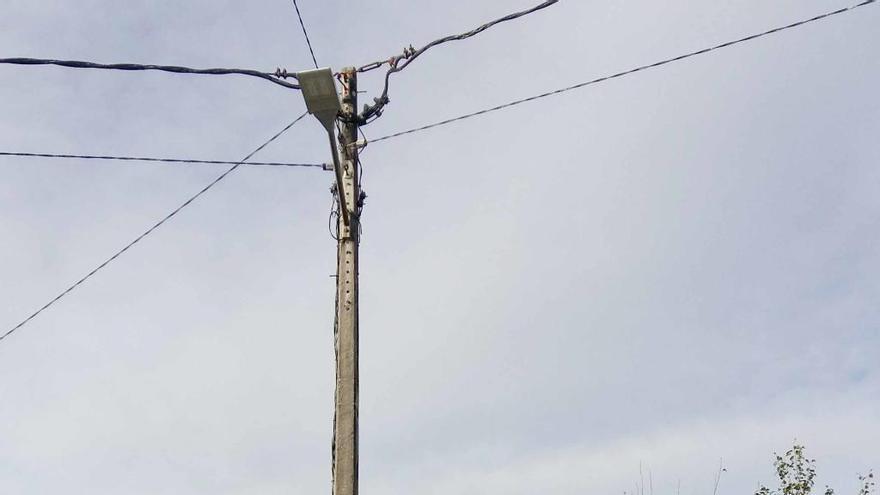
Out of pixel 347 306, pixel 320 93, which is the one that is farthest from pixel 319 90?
pixel 347 306

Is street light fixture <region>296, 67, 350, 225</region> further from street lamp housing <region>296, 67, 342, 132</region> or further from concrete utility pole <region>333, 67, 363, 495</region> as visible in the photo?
concrete utility pole <region>333, 67, 363, 495</region>

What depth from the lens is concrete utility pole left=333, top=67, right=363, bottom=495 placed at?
241 inches

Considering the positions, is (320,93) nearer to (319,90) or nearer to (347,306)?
(319,90)

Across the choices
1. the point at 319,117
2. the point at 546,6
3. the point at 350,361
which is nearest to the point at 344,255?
the point at 350,361

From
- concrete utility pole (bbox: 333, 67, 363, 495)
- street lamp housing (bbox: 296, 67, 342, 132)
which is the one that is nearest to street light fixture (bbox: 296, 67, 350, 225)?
street lamp housing (bbox: 296, 67, 342, 132)

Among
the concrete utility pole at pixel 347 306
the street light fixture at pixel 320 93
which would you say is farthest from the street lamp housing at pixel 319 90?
the concrete utility pole at pixel 347 306

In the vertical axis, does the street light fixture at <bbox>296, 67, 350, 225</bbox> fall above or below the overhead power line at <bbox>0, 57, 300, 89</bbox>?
below

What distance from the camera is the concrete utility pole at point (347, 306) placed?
6.11 meters

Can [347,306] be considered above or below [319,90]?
below

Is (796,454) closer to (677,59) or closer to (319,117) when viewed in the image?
(677,59)

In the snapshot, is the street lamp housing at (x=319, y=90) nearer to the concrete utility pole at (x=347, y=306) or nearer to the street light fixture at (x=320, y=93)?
the street light fixture at (x=320, y=93)

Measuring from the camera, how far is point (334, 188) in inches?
302

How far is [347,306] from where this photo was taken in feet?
22.1

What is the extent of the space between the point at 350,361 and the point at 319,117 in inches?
69.8
